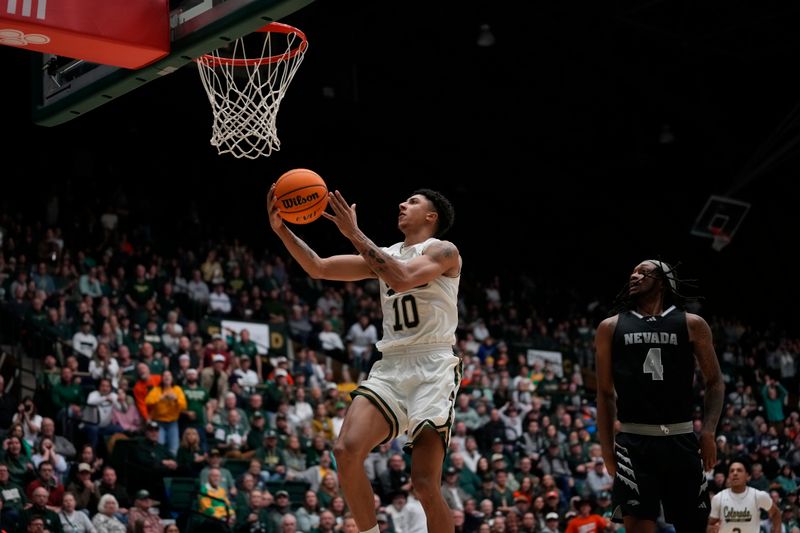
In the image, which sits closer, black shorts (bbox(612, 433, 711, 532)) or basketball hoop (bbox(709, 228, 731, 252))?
black shorts (bbox(612, 433, 711, 532))

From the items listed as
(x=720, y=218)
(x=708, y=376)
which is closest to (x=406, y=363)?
(x=708, y=376)

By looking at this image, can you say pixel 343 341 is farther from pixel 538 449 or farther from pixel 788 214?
pixel 788 214

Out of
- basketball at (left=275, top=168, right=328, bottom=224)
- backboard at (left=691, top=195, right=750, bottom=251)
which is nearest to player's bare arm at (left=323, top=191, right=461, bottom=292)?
basketball at (left=275, top=168, right=328, bottom=224)

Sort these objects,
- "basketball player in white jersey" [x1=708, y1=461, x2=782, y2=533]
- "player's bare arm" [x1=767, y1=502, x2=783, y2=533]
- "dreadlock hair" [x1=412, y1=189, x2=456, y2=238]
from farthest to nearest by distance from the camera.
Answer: "basketball player in white jersey" [x1=708, y1=461, x2=782, y2=533] < "player's bare arm" [x1=767, y1=502, x2=783, y2=533] < "dreadlock hair" [x1=412, y1=189, x2=456, y2=238]

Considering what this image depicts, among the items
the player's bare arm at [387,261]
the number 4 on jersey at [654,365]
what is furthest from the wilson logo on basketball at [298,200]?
the number 4 on jersey at [654,365]

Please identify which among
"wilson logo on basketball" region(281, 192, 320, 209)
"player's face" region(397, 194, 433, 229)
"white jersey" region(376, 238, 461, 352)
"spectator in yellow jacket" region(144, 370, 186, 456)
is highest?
"wilson logo on basketball" region(281, 192, 320, 209)

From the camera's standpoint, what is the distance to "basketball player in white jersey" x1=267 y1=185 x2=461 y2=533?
19.7 feet

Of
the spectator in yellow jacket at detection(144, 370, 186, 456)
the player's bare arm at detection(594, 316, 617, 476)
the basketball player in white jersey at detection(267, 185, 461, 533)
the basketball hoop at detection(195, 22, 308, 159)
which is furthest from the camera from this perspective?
the spectator in yellow jacket at detection(144, 370, 186, 456)

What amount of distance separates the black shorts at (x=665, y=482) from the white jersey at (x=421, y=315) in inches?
50.0

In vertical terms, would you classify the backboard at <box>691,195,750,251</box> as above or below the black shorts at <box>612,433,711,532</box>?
above

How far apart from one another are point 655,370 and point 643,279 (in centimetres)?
56

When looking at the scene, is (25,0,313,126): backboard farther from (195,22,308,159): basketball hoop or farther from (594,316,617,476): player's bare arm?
(594,316,617,476): player's bare arm

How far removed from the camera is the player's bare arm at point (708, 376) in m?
6.32

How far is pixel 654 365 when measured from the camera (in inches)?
250
